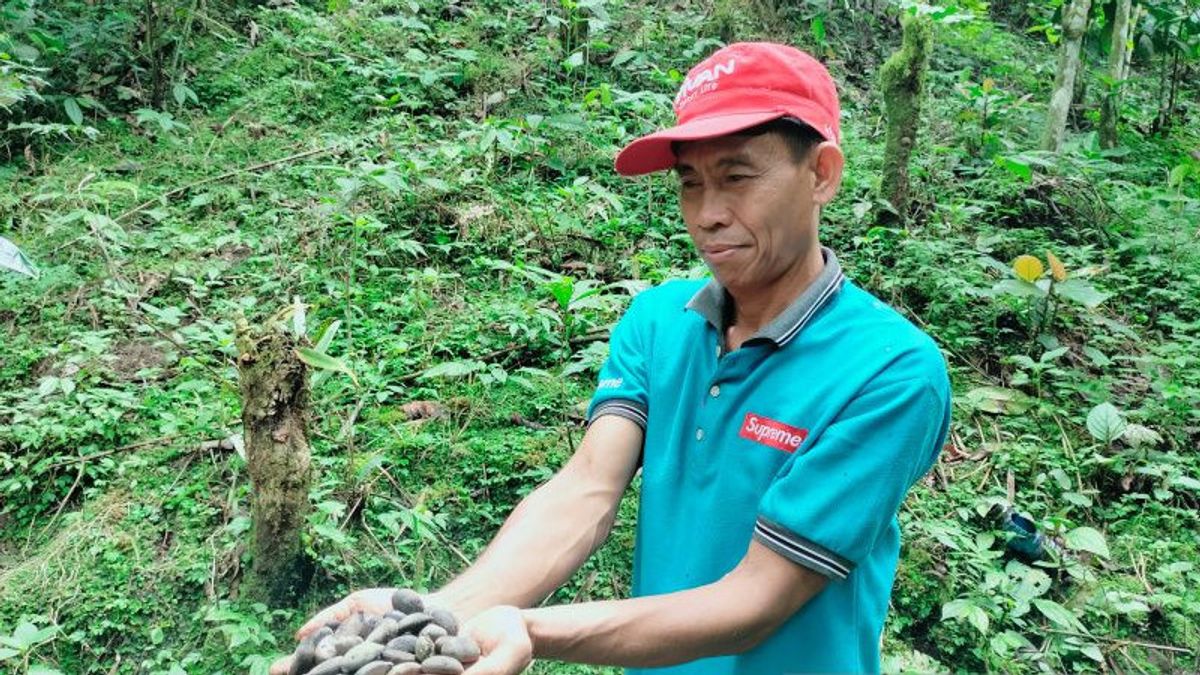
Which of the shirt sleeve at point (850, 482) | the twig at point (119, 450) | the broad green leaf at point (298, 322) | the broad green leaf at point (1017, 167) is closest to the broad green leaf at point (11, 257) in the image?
the broad green leaf at point (298, 322)

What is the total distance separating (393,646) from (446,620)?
9cm

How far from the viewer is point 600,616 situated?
1686 millimetres

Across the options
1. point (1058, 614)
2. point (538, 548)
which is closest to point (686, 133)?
point (538, 548)

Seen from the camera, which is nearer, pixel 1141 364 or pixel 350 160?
pixel 1141 364

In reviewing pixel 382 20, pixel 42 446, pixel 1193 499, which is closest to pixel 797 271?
pixel 1193 499

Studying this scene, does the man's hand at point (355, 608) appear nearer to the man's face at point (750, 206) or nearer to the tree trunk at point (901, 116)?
the man's face at point (750, 206)

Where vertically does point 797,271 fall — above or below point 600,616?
above

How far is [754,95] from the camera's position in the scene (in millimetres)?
1798

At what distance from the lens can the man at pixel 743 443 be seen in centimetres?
167

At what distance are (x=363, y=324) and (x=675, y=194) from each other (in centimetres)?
197

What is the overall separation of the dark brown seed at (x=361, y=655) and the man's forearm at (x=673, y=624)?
0.78ft

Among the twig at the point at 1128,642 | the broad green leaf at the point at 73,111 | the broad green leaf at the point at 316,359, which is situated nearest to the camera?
the broad green leaf at the point at 316,359

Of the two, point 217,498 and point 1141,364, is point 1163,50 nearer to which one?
point 1141,364

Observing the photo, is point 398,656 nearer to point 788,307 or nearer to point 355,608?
point 355,608
